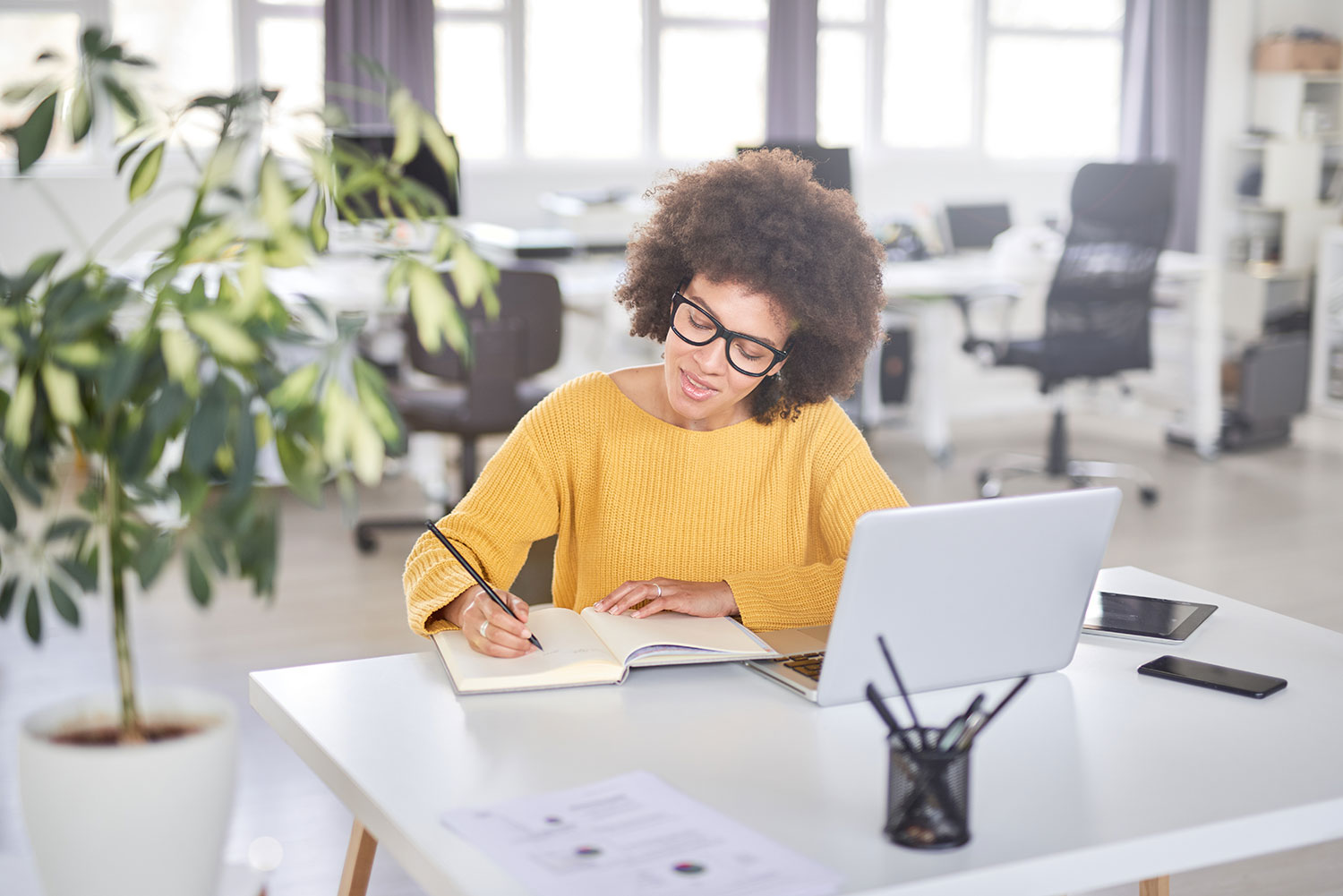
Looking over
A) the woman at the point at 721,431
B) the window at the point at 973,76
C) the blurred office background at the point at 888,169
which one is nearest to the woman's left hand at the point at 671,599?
the woman at the point at 721,431

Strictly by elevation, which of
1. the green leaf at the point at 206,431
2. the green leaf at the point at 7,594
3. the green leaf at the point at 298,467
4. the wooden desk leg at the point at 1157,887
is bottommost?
the wooden desk leg at the point at 1157,887

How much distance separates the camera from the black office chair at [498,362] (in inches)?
153

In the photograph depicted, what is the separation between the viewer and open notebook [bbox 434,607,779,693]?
1.40 metres

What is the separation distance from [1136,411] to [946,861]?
556cm

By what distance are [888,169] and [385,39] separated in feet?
8.35

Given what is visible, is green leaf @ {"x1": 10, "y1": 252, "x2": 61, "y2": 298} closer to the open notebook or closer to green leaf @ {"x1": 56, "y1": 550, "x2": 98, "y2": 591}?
green leaf @ {"x1": 56, "y1": 550, "x2": 98, "y2": 591}

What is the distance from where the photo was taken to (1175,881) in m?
2.27

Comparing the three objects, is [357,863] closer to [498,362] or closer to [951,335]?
A: [498,362]

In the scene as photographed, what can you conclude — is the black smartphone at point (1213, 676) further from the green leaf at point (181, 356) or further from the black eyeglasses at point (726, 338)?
the green leaf at point (181, 356)

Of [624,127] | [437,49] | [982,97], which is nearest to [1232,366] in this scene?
[982,97]

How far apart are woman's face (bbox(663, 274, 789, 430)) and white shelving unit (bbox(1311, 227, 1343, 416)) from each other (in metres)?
5.47

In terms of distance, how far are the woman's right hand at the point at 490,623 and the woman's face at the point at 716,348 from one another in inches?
14.9

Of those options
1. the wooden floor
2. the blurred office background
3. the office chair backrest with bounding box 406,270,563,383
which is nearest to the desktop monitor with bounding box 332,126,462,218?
the blurred office background

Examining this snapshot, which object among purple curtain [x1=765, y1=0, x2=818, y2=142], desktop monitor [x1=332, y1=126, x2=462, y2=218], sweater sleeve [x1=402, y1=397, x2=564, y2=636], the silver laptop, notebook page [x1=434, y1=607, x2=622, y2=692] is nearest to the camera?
the silver laptop
